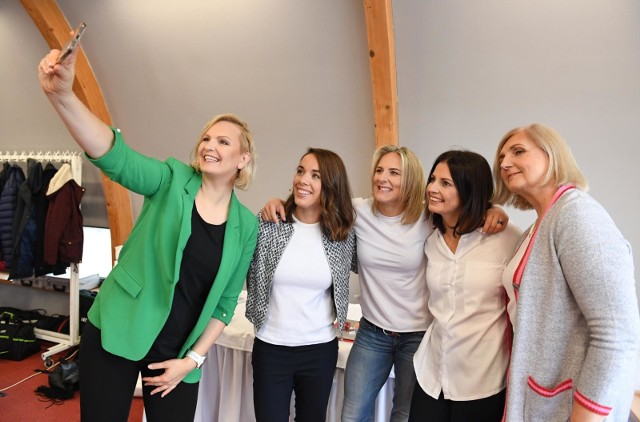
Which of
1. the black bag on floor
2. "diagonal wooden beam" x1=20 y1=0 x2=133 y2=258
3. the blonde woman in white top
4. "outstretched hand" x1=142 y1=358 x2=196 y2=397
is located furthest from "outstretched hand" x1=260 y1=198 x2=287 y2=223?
the black bag on floor

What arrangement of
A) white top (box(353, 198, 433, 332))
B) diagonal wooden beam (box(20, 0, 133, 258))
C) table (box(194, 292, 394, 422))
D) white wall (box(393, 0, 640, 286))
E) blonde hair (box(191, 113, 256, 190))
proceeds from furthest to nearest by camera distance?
1. diagonal wooden beam (box(20, 0, 133, 258))
2. white wall (box(393, 0, 640, 286))
3. table (box(194, 292, 394, 422))
4. white top (box(353, 198, 433, 332))
5. blonde hair (box(191, 113, 256, 190))

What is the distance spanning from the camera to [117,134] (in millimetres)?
1062

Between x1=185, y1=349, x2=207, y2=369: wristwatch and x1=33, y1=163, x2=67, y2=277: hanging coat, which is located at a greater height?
x1=33, y1=163, x2=67, y2=277: hanging coat

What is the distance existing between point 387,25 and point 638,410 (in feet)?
7.07

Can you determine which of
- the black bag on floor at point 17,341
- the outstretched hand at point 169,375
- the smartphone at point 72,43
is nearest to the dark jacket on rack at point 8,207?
the black bag on floor at point 17,341

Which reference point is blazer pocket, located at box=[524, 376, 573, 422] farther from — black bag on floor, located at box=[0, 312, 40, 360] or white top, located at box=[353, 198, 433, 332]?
black bag on floor, located at box=[0, 312, 40, 360]

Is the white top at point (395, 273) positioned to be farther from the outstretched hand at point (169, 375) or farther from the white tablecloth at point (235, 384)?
the outstretched hand at point (169, 375)

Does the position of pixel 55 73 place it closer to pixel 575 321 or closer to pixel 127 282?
pixel 127 282

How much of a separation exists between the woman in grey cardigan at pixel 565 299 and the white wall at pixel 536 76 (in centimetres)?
137

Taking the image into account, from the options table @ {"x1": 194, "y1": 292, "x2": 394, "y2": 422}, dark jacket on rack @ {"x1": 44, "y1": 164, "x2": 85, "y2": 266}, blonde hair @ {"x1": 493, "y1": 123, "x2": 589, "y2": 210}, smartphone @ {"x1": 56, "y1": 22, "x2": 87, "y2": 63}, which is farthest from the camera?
dark jacket on rack @ {"x1": 44, "y1": 164, "x2": 85, "y2": 266}

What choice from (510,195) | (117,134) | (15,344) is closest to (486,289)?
(510,195)

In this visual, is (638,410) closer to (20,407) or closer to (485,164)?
(485,164)

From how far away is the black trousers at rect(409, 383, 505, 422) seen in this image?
126cm

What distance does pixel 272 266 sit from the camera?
1.48 metres
